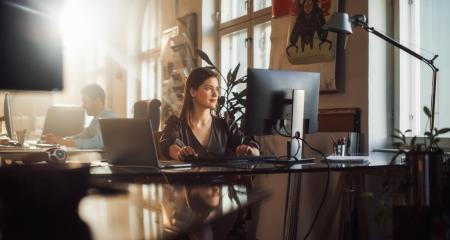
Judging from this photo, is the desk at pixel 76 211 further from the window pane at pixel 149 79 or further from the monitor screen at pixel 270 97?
the window pane at pixel 149 79

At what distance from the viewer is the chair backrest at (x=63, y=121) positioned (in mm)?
5391

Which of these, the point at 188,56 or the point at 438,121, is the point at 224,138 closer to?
the point at 438,121

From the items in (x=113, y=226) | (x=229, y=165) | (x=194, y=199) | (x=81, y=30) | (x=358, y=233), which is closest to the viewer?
(x=113, y=226)

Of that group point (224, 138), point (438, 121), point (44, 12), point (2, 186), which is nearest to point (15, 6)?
point (44, 12)

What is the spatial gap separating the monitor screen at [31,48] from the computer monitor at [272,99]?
152 centimetres

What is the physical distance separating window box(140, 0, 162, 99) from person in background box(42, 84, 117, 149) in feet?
8.43

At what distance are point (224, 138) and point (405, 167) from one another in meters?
1.28

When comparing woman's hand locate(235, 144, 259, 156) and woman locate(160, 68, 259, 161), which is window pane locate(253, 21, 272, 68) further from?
woman's hand locate(235, 144, 259, 156)

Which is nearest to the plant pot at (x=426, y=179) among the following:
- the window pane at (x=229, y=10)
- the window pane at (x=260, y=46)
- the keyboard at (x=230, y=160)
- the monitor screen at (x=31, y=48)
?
the keyboard at (x=230, y=160)

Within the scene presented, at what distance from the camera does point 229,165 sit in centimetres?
199

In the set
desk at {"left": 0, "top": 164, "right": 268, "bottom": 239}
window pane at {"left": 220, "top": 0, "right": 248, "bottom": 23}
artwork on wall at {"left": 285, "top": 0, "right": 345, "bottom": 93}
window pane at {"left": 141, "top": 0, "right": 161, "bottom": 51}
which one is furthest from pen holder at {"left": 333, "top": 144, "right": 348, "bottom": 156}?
window pane at {"left": 141, "top": 0, "right": 161, "bottom": 51}

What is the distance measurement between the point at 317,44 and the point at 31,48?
2.66 meters

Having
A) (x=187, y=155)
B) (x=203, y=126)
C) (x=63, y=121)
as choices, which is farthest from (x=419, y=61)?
(x=63, y=121)

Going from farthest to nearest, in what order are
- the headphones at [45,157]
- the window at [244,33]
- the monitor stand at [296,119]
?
the window at [244,33]
the monitor stand at [296,119]
the headphones at [45,157]
